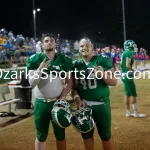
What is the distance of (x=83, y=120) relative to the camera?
13.5 ft

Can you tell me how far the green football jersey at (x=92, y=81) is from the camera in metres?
4.25

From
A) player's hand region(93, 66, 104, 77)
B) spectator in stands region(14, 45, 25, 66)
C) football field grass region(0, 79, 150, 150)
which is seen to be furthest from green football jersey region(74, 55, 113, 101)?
spectator in stands region(14, 45, 25, 66)

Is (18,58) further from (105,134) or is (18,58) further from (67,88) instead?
(105,134)

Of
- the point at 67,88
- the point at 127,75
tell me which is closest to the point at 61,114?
the point at 67,88

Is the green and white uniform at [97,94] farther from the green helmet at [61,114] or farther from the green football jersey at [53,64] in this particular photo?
the green helmet at [61,114]

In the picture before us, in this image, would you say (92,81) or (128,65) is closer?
(92,81)

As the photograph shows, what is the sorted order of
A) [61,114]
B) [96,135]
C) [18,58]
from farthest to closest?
[18,58]
[96,135]
[61,114]

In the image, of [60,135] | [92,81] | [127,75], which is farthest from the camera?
[127,75]

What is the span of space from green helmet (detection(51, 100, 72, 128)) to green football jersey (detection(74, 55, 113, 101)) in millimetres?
345

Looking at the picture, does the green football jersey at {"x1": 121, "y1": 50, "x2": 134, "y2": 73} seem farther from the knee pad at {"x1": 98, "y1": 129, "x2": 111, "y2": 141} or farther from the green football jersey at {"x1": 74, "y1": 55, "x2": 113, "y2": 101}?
the knee pad at {"x1": 98, "y1": 129, "x2": 111, "y2": 141}

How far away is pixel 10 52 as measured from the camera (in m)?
19.4

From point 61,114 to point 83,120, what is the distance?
299 mm

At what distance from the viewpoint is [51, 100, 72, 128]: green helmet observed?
4074 millimetres

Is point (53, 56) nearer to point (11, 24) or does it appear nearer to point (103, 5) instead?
point (11, 24)
